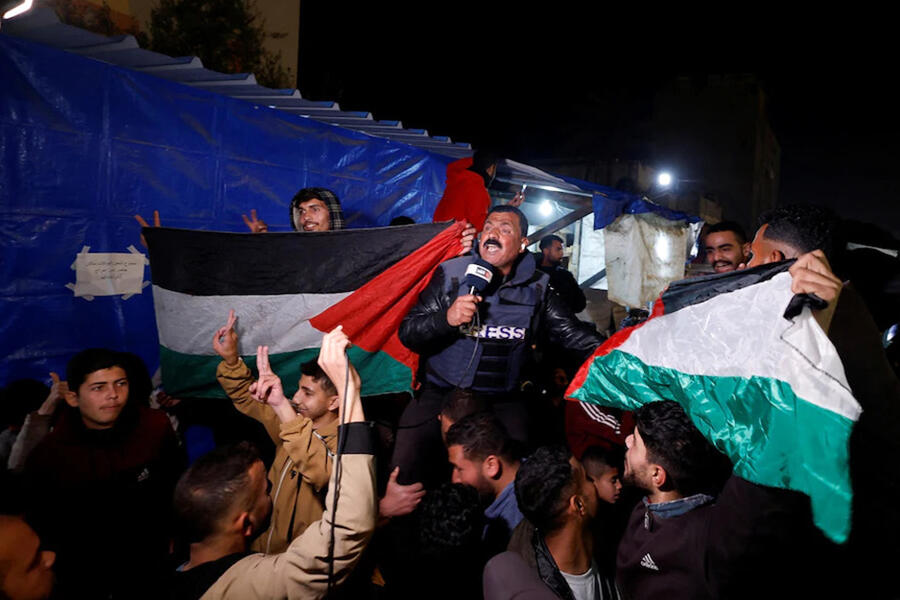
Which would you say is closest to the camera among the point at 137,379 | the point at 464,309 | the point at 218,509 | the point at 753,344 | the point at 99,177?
the point at 753,344

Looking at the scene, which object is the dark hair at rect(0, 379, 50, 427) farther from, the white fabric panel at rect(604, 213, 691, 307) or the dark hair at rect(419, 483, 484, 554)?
the white fabric panel at rect(604, 213, 691, 307)

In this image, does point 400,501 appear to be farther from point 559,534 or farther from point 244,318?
point 244,318

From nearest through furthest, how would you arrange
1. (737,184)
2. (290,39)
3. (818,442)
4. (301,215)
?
1. (818,442)
2. (301,215)
3. (290,39)
4. (737,184)

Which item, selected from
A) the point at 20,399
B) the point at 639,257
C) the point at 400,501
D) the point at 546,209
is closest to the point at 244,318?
the point at 20,399

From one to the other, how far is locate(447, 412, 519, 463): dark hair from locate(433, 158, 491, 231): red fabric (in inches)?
116

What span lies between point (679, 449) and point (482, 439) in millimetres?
1168

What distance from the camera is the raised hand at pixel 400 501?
296cm

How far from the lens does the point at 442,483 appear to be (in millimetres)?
3037

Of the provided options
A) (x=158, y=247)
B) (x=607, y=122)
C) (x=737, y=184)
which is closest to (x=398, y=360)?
(x=158, y=247)

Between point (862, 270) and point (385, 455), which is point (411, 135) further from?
point (862, 270)

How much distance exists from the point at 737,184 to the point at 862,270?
3531 cm

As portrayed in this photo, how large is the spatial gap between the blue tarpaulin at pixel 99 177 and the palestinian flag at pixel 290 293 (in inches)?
12.0

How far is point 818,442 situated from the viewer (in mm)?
1514

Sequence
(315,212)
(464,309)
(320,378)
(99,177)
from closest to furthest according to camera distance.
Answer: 1. (320,378)
2. (464,309)
3. (99,177)
4. (315,212)
